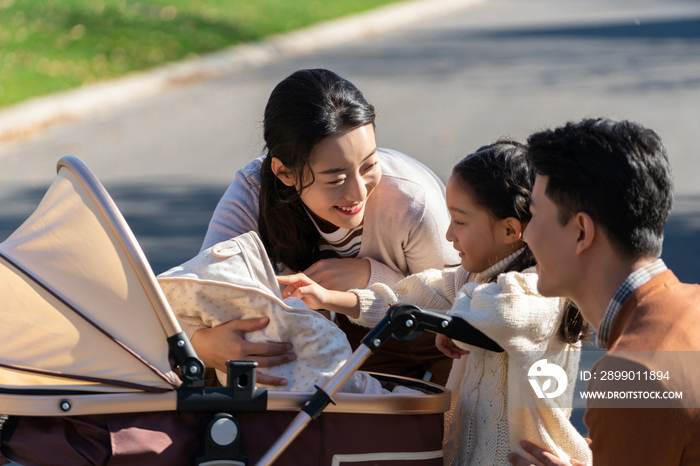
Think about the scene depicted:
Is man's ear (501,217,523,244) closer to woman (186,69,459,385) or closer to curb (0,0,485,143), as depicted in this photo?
woman (186,69,459,385)

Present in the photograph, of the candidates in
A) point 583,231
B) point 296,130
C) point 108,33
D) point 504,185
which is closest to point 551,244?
point 583,231

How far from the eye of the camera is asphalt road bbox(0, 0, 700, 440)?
5.82 meters

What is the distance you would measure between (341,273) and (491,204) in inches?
25.1

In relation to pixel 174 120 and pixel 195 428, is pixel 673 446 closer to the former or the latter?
pixel 195 428

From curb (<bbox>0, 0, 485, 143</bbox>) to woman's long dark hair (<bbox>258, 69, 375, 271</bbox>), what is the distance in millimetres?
5552

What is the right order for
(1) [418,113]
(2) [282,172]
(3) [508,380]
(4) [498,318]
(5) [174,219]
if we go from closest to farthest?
(4) [498,318] → (3) [508,380] → (2) [282,172] → (5) [174,219] → (1) [418,113]

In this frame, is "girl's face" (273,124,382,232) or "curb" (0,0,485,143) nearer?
"girl's face" (273,124,382,232)

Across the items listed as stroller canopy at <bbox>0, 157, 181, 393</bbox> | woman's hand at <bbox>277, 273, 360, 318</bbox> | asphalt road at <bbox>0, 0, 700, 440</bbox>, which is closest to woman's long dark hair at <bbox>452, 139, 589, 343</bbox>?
woman's hand at <bbox>277, 273, 360, 318</bbox>

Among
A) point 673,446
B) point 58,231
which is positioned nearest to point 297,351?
point 58,231

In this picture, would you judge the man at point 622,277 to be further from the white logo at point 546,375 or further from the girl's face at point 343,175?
the girl's face at point 343,175

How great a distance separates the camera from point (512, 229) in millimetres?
2230

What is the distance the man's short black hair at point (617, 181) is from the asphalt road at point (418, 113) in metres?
1.77

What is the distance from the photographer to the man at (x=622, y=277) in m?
1.50

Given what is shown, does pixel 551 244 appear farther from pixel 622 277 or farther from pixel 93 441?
pixel 93 441
